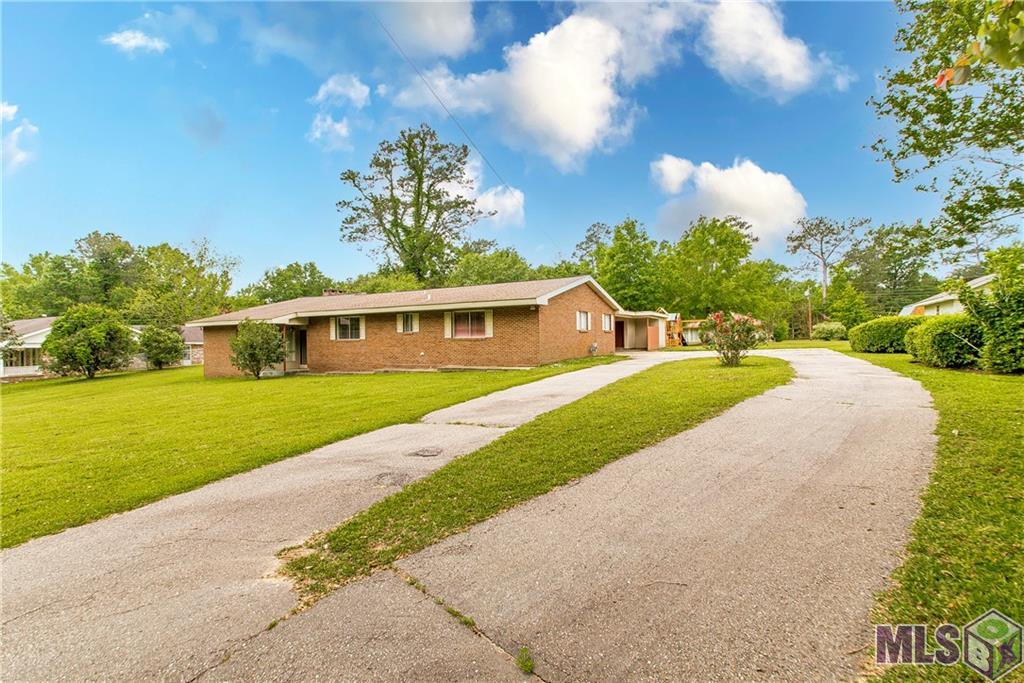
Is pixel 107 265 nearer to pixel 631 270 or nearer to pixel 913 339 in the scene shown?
pixel 631 270

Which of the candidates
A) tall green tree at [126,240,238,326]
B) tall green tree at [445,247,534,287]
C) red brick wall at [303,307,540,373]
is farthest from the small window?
tall green tree at [126,240,238,326]

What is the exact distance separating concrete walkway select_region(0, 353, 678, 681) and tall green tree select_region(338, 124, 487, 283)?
1369 inches

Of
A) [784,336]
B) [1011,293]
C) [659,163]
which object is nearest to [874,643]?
[1011,293]

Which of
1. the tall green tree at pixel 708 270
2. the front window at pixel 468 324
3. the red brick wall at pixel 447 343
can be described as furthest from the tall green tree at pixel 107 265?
the tall green tree at pixel 708 270

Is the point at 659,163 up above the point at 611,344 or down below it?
above

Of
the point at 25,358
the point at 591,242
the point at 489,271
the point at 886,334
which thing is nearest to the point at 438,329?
the point at 489,271

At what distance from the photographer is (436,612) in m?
2.32

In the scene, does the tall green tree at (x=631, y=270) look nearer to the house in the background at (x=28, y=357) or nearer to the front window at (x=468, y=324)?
the front window at (x=468, y=324)

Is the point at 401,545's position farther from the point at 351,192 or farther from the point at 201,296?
the point at 201,296

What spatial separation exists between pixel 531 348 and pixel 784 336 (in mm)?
37478

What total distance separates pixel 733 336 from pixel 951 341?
4864 millimetres

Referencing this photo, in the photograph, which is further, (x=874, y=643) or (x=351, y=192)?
(x=351, y=192)

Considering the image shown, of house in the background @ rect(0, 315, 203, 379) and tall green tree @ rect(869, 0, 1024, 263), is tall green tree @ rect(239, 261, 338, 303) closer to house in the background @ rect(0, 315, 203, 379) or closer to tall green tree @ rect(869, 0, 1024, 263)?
house in the background @ rect(0, 315, 203, 379)

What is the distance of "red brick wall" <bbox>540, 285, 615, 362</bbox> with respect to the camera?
54.3 feet
